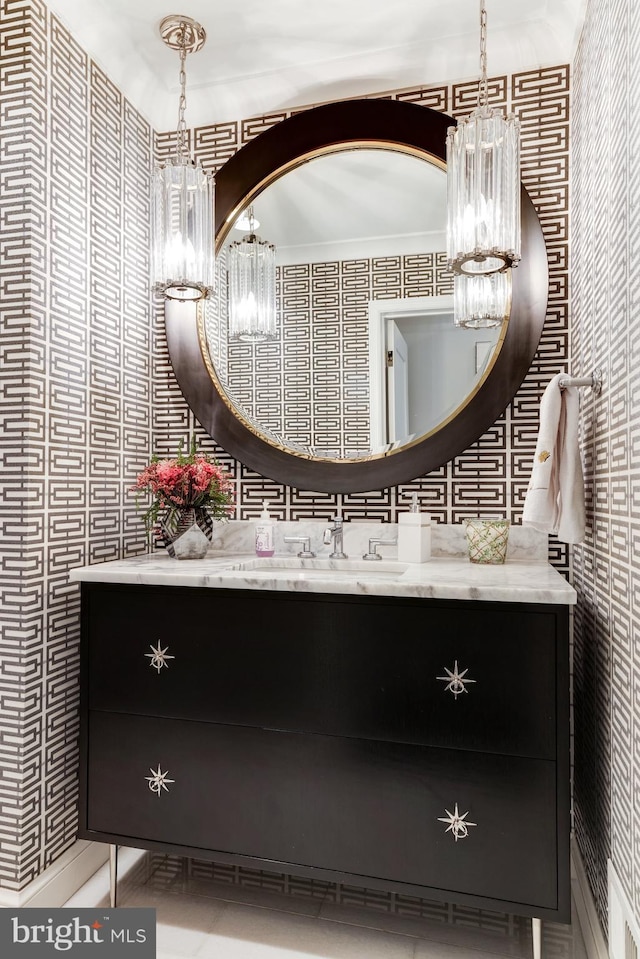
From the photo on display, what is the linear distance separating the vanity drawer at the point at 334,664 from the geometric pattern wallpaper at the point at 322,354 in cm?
70

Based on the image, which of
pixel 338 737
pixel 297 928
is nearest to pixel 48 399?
pixel 338 737

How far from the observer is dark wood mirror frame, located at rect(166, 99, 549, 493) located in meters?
1.92

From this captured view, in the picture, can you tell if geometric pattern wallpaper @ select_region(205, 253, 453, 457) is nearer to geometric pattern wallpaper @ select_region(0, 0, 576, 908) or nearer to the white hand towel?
geometric pattern wallpaper @ select_region(0, 0, 576, 908)

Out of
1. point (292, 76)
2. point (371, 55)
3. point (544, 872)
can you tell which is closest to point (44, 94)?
point (292, 76)

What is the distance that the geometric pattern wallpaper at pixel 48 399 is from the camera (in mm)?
1635

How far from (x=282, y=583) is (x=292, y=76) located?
66.2 inches

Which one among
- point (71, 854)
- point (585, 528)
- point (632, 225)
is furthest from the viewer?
point (71, 854)

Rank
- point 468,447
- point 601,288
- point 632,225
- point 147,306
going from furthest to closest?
1. point 147,306
2. point 468,447
3. point 601,288
4. point 632,225

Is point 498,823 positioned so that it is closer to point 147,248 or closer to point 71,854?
point 71,854

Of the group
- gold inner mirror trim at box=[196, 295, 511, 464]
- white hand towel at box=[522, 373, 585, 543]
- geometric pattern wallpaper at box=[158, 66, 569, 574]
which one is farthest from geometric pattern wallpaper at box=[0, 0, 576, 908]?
white hand towel at box=[522, 373, 585, 543]

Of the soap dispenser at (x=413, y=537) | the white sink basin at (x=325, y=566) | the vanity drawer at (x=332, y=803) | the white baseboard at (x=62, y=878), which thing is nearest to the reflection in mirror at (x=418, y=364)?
the soap dispenser at (x=413, y=537)

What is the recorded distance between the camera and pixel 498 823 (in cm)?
139

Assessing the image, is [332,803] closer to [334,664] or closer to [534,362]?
[334,664]

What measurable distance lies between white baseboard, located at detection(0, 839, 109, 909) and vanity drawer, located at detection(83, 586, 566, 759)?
46cm
